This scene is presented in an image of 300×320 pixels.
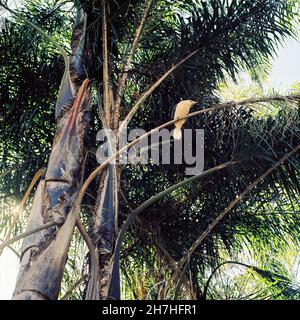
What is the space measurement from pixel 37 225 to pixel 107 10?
1732 mm

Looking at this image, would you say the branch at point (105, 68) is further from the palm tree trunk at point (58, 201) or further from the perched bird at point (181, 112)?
the perched bird at point (181, 112)

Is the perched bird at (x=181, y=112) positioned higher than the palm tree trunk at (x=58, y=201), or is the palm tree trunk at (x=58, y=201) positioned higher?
the perched bird at (x=181, y=112)

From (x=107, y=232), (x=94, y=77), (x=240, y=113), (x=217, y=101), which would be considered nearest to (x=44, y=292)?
(x=107, y=232)

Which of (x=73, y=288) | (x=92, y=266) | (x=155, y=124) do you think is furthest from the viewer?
(x=155, y=124)

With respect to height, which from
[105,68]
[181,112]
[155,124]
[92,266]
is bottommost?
[92,266]

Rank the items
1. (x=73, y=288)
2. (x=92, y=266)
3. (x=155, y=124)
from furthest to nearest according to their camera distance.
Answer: (x=155, y=124) → (x=73, y=288) → (x=92, y=266)

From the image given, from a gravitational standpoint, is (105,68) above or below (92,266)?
above

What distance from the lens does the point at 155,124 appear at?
15.2 feet

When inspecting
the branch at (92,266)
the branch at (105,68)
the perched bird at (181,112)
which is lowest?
the branch at (92,266)

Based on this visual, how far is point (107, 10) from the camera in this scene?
3.87 m

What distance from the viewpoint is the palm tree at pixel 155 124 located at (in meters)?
3.52

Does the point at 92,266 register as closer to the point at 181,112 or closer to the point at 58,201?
the point at 58,201

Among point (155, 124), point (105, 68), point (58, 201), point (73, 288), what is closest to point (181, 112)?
point (105, 68)

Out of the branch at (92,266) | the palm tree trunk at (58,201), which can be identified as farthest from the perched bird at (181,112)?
the branch at (92,266)
